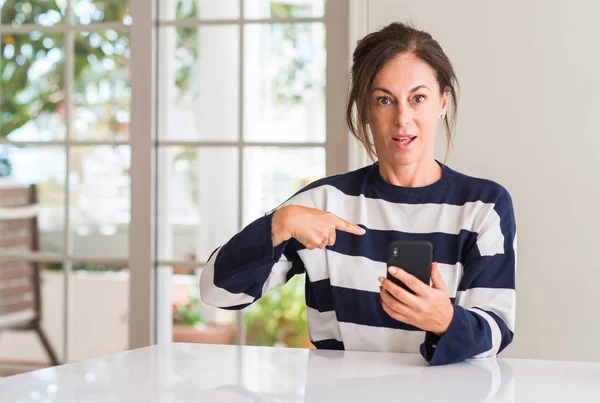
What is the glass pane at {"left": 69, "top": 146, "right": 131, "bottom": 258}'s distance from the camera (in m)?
6.04

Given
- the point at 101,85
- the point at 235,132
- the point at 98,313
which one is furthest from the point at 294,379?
the point at 101,85

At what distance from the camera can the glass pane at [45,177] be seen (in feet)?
18.9

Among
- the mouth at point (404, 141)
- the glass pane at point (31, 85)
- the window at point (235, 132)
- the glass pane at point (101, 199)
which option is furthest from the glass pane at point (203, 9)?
the mouth at point (404, 141)

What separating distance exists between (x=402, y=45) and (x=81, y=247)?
4.92m

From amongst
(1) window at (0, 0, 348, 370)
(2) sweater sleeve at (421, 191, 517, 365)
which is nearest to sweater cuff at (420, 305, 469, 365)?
(2) sweater sleeve at (421, 191, 517, 365)

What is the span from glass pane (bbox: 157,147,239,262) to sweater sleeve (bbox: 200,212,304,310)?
3.86ft

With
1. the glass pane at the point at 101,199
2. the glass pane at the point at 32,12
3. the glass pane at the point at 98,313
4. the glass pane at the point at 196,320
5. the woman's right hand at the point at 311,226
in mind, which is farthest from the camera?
the glass pane at the point at 101,199

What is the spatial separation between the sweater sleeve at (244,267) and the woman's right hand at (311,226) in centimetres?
4

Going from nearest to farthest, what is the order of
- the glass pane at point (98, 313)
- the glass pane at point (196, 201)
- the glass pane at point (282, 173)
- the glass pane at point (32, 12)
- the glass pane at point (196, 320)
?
the glass pane at point (196, 201) < the glass pane at point (196, 320) < the glass pane at point (98, 313) < the glass pane at point (282, 173) < the glass pane at point (32, 12)

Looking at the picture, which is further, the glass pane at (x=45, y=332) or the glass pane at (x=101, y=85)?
the glass pane at (x=101, y=85)

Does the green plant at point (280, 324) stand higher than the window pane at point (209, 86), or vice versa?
the window pane at point (209, 86)

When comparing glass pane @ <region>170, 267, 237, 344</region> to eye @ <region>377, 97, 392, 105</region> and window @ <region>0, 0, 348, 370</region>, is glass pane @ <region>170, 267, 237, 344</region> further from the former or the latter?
eye @ <region>377, 97, 392, 105</region>

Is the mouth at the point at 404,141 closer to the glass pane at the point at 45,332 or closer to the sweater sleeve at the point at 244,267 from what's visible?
the sweater sleeve at the point at 244,267

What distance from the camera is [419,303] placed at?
132 cm
